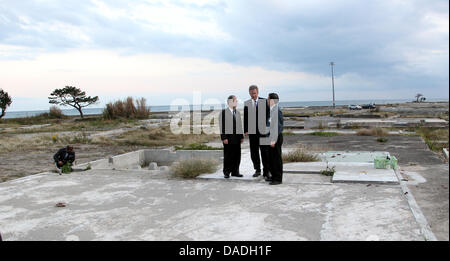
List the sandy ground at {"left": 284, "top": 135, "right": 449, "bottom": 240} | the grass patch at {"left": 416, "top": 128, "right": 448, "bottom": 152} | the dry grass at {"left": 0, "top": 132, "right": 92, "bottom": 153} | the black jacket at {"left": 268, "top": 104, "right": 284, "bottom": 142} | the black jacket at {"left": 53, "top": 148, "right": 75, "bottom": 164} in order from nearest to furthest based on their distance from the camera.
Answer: the sandy ground at {"left": 284, "top": 135, "right": 449, "bottom": 240}, the black jacket at {"left": 268, "top": 104, "right": 284, "bottom": 142}, the black jacket at {"left": 53, "top": 148, "right": 75, "bottom": 164}, the grass patch at {"left": 416, "top": 128, "right": 448, "bottom": 152}, the dry grass at {"left": 0, "top": 132, "right": 92, "bottom": 153}

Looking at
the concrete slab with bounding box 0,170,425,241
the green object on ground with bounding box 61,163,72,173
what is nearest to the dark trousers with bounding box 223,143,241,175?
the concrete slab with bounding box 0,170,425,241

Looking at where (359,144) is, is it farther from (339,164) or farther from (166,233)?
(166,233)

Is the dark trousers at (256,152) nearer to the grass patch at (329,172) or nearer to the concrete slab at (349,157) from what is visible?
the grass patch at (329,172)

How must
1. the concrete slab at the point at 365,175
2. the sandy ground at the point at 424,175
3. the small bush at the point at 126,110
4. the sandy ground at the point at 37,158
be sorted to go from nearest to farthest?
the sandy ground at the point at 424,175, the concrete slab at the point at 365,175, the sandy ground at the point at 37,158, the small bush at the point at 126,110

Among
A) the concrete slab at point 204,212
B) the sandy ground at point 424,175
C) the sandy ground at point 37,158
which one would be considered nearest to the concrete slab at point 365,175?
the concrete slab at point 204,212

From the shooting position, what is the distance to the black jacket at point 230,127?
6938 millimetres

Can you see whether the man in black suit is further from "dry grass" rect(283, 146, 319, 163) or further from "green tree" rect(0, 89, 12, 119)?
"green tree" rect(0, 89, 12, 119)

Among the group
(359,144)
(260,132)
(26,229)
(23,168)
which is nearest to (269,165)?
(260,132)

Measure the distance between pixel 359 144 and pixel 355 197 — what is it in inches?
389

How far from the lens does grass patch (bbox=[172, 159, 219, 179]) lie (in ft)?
23.7

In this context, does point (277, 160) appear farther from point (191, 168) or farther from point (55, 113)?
point (55, 113)

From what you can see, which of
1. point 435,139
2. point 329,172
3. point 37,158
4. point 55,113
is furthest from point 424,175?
point 55,113

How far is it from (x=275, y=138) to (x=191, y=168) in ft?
6.21

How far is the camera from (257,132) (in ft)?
22.0
